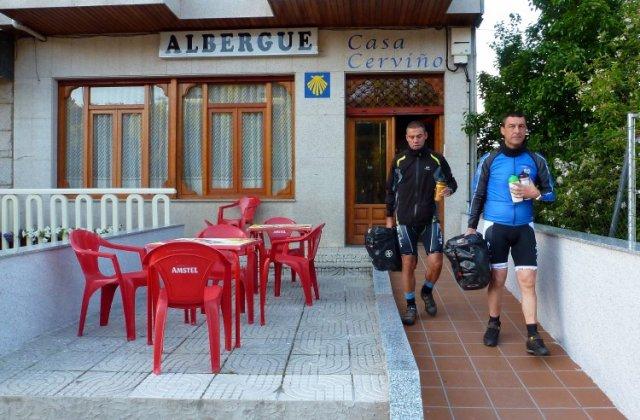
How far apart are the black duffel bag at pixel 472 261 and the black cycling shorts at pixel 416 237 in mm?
781

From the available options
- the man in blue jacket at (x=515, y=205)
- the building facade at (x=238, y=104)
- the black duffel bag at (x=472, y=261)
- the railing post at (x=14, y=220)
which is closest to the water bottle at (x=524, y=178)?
the man in blue jacket at (x=515, y=205)

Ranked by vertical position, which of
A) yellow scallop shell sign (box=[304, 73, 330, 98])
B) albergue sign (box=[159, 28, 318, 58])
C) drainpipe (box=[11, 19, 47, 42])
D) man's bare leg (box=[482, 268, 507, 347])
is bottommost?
man's bare leg (box=[482, 268, 507, 347])

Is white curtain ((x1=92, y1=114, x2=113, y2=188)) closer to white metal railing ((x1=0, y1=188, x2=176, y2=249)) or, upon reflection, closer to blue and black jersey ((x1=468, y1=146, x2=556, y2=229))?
white metal railing ((x1=0, y1=188, x2=176, y2=249))

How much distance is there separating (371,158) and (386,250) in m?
5.22

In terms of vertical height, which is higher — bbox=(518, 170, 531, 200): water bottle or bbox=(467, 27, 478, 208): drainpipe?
bbox=(467, 27, 478, 208): drainpipe

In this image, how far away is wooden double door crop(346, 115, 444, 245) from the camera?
10.8 meters

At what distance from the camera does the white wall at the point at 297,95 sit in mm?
10484

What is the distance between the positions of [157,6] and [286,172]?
3.47 metres

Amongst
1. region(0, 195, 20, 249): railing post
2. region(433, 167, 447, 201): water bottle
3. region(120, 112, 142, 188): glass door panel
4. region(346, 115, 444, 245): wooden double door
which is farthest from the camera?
region(120, 112, 142, 188): glass door panel

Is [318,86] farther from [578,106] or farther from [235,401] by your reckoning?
[235,401]

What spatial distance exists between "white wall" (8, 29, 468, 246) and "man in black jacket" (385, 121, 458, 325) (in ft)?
15.7

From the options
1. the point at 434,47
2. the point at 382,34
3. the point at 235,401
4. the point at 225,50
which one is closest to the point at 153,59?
the point at 225,50

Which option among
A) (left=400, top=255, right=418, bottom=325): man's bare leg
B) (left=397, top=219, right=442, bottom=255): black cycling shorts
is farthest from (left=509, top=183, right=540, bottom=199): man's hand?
(left=400, top=255, right=418, bottom=325): man's bare leg

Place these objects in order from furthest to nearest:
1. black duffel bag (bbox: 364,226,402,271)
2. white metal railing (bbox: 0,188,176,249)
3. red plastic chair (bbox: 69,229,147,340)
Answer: white metal railing (bbox: 0,188,176,249) → black duffel bag (bbox: 364,226,402,271) → red plastic chair (bbox: 69,229,147,340)
